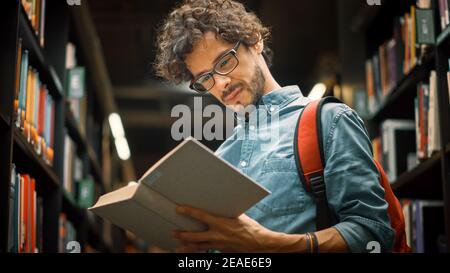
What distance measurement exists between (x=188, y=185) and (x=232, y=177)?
0.11 m

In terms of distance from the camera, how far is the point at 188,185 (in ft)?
5.06

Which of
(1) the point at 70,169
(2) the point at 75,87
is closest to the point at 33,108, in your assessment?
(2) the point at 75,87

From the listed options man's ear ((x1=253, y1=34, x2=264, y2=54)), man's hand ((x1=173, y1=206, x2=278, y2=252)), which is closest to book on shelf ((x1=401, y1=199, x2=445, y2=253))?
man's ear ((x1=253, y1=34, x2=264, y2=54))

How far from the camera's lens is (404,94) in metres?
2.86

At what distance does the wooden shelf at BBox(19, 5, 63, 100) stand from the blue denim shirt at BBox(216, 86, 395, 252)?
3.07 ft

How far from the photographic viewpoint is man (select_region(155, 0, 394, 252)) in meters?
1.64

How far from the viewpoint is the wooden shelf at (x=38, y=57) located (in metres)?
2.34

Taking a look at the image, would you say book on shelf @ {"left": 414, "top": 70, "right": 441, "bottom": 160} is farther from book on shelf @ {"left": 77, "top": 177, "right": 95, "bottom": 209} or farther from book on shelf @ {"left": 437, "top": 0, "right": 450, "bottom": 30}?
book on shelf @ {"left": 77, "top": 177, "right": 95, "bottom": 209}

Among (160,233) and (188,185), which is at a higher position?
(188,185)

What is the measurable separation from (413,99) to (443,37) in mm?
572

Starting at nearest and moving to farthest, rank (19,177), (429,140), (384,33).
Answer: (19,177) < (429,140) < (384,33)

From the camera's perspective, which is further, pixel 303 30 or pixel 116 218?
pixel 303 30

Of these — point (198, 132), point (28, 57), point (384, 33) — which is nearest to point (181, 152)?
point (198, 132)

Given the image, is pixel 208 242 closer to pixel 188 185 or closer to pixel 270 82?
pixel 188 185
